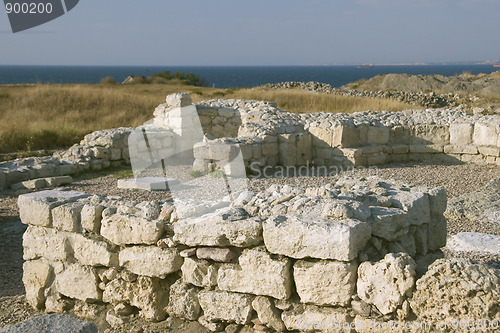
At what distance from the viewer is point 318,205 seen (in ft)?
12.5

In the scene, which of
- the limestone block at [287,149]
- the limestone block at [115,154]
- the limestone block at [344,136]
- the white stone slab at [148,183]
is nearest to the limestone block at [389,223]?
the white stone slab at [148,183]

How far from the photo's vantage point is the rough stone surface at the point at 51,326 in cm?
299

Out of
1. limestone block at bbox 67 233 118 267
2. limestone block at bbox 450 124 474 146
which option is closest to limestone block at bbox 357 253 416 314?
limestone block at bbox 67 233 118 267

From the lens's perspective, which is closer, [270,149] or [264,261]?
[264,261]

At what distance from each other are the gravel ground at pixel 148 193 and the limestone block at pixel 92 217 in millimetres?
1006

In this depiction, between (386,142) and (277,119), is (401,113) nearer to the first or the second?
(386,142)

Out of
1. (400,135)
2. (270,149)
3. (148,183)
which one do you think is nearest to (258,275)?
(148,183)

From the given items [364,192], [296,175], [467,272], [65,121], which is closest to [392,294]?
[467,272]

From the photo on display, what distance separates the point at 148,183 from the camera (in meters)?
8.86

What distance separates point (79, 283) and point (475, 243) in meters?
4.33

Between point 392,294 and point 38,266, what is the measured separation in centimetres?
320

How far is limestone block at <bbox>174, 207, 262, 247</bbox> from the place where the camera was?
144 inches

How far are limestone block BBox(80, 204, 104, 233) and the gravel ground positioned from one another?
1.01 m

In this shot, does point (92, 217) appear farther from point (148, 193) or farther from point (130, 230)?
point (148, 193)
